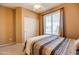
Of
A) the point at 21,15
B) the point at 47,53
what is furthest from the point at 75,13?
the point at 21,15

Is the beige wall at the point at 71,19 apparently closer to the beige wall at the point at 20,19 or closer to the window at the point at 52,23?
the window at the point at 52,23

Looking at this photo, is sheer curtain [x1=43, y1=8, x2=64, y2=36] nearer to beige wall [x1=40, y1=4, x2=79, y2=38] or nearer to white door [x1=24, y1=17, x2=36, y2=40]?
beige wall [x1=40, y1=4, x2=79, y2=38]

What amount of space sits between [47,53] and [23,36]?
1.62 ft

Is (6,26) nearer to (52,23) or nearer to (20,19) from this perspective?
(20,19)

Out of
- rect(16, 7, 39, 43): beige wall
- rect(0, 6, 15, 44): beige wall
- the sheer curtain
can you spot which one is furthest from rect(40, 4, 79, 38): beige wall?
rect(0, 6, 15, 44): beige wall

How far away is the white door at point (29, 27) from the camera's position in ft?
4.73

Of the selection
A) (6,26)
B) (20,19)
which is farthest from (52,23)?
(6,26)

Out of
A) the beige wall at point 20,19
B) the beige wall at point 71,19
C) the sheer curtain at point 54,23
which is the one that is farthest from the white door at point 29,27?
the beige wall at point 71,19

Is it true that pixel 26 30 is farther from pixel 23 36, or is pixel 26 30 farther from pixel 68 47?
pixel 68 47

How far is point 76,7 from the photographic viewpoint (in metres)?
1.29

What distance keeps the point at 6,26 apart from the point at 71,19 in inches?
41.5

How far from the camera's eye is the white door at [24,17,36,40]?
1442 millimetres

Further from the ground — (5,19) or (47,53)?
(5,19)

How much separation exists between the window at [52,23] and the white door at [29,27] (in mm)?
202
